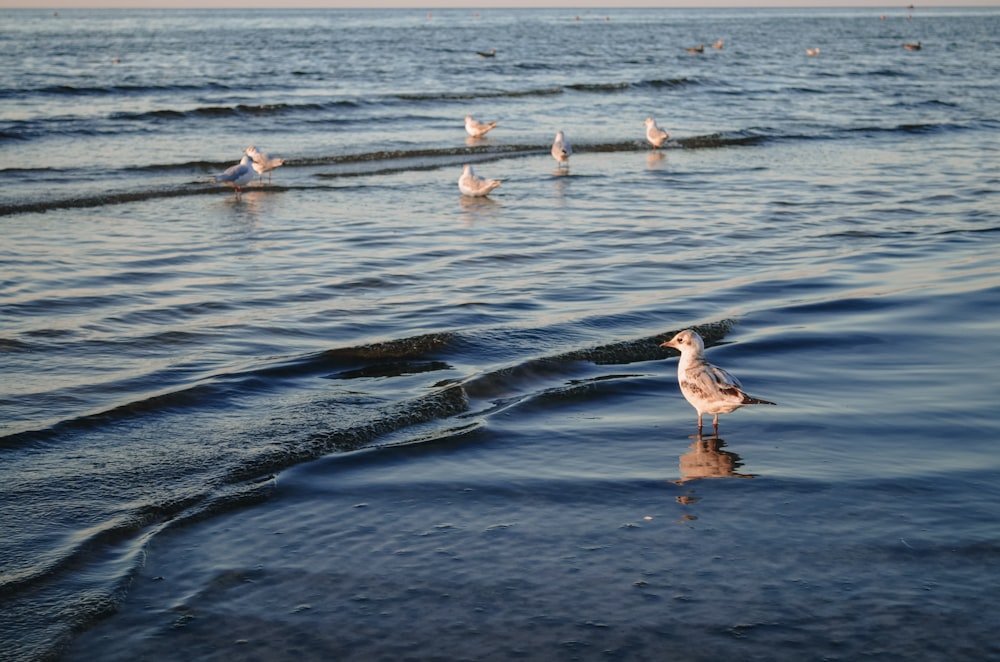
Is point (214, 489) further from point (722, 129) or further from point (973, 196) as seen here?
point (722, 129)

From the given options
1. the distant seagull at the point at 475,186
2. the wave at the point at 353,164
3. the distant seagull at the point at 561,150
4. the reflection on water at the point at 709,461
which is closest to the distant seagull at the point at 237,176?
the wave at the point at 353,164

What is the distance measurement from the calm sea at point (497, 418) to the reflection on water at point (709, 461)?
4 cm

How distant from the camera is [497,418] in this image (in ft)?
23.0

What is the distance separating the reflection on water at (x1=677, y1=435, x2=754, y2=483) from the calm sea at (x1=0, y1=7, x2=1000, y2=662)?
0.12ft

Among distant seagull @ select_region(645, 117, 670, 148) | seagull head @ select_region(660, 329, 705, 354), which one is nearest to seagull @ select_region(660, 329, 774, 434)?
seagull head @ select_region(660, 329, 705, 354)

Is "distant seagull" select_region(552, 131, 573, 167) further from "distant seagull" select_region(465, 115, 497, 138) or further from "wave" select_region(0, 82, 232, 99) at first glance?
"wave" select_region(0, 82, 232, 99)

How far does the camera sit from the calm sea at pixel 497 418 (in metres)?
4.55

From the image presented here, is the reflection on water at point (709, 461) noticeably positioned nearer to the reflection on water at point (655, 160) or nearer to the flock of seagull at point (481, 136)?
the flock of seagull at point (481, 136)

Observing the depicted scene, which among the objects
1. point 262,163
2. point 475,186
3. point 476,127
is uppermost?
point 476,127

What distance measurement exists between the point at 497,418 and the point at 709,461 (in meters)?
1.41

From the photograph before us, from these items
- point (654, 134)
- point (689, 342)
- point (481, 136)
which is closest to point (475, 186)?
point (654, 134)

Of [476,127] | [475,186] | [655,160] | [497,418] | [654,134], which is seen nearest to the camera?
[497,418]

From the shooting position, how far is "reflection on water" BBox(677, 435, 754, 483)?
6.03 m

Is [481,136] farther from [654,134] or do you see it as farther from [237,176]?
[237,176]
